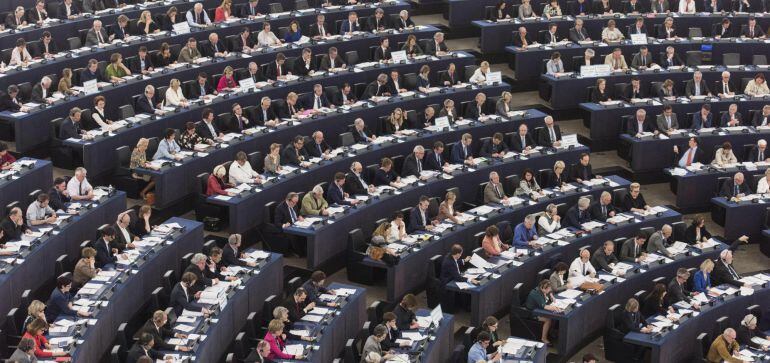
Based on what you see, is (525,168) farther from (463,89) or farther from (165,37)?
(165,37)

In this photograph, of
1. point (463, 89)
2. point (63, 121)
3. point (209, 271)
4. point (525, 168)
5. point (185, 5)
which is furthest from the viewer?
point (185, 5)

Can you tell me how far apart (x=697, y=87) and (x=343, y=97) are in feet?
23.8

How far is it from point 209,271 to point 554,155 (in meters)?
7.88

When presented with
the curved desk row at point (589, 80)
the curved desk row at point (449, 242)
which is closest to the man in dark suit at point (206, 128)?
the curved desk row at point (449, 242)

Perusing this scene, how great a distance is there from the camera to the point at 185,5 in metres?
27.0

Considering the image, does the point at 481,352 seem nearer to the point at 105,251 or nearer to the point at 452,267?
the point at 452,267

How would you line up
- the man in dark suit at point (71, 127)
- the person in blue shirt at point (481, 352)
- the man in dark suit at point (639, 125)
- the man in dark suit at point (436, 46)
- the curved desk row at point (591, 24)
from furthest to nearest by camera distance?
the curved desk row at point (591, 24) < the man in dark suit at point (436, 46) < the man in dark suit at point (639, 125) < the man in dark suit at point (71, 127) < the person in blue shirt at point (481, 352)

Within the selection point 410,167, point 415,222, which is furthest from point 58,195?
point 410,167

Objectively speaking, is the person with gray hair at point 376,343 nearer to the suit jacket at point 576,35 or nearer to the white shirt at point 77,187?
the white shirt at point 77,187

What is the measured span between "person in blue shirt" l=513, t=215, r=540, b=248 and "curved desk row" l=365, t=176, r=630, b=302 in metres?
0.65

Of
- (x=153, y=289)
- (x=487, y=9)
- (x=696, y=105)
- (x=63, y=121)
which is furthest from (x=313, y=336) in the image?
(x=487, y=9)

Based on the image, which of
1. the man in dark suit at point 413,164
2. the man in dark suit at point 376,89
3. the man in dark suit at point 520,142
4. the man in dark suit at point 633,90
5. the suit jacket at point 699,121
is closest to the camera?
the man in dark suit at point 413,164

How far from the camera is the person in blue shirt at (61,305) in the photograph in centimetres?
1561

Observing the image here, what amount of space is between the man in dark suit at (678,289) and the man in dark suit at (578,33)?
367 inches
